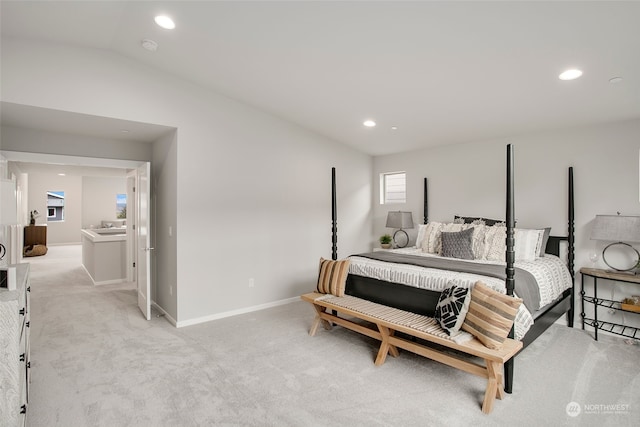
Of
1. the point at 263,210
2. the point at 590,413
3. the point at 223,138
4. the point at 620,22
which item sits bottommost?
the point at 590,413

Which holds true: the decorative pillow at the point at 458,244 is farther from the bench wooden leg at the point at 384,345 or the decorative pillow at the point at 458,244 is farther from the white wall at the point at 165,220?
the white wall at the point at 165,220

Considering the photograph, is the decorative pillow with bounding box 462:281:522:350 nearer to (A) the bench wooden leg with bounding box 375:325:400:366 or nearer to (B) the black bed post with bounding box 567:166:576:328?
(A) the bench wooden leg with bounding box 375:325:400:366

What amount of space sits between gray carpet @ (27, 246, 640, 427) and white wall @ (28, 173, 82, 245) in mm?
8514

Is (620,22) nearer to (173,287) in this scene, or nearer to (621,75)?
(621,75)

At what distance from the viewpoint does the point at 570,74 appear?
276cm

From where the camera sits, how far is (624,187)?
3.56 m

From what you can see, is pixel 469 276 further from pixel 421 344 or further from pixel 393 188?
pixel 393 188

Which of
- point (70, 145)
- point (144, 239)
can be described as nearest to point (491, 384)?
point (144, 239)

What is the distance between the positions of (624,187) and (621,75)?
140 cm

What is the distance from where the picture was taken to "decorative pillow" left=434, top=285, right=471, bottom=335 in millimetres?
2506

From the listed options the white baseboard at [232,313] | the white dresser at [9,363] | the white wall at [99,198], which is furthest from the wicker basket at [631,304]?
the white wall at [99,198]

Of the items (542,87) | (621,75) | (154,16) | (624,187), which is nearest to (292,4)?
(154,16)

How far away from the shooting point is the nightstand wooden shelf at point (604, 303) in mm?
3349

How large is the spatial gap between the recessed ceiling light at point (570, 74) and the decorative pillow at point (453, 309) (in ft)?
6.14
